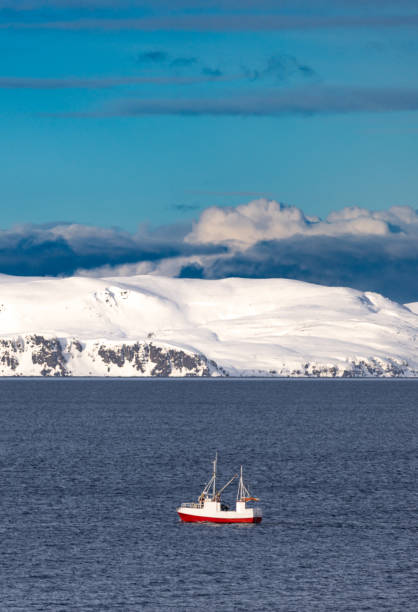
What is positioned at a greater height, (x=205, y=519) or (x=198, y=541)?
(x=205, y=519)

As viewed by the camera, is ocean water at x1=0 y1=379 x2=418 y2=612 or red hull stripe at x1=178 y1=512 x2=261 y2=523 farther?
red hull stripe at x1=178 y1=512 x2=261 y2=523

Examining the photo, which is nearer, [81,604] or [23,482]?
[81,604]

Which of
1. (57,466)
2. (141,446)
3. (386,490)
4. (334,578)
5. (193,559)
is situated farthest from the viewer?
(141,446)

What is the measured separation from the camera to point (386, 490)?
131m

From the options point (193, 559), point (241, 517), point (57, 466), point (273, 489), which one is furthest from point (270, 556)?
point (57, 466)

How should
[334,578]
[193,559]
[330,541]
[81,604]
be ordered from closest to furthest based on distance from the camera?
[81,604], [334,578], [193,559], [330,541]

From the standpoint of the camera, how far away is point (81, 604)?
7406 centimetres

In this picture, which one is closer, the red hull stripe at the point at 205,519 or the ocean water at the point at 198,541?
the ocean water at the point at 198,541

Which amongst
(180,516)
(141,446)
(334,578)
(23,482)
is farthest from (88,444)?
(334,578)

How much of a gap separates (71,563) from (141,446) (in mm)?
107795

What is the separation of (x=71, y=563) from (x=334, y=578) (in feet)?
70.4

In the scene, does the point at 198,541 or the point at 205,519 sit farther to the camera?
the point at 205,519

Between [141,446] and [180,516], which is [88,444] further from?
[180,516]

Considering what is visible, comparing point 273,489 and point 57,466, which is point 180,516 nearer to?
point 273,489
